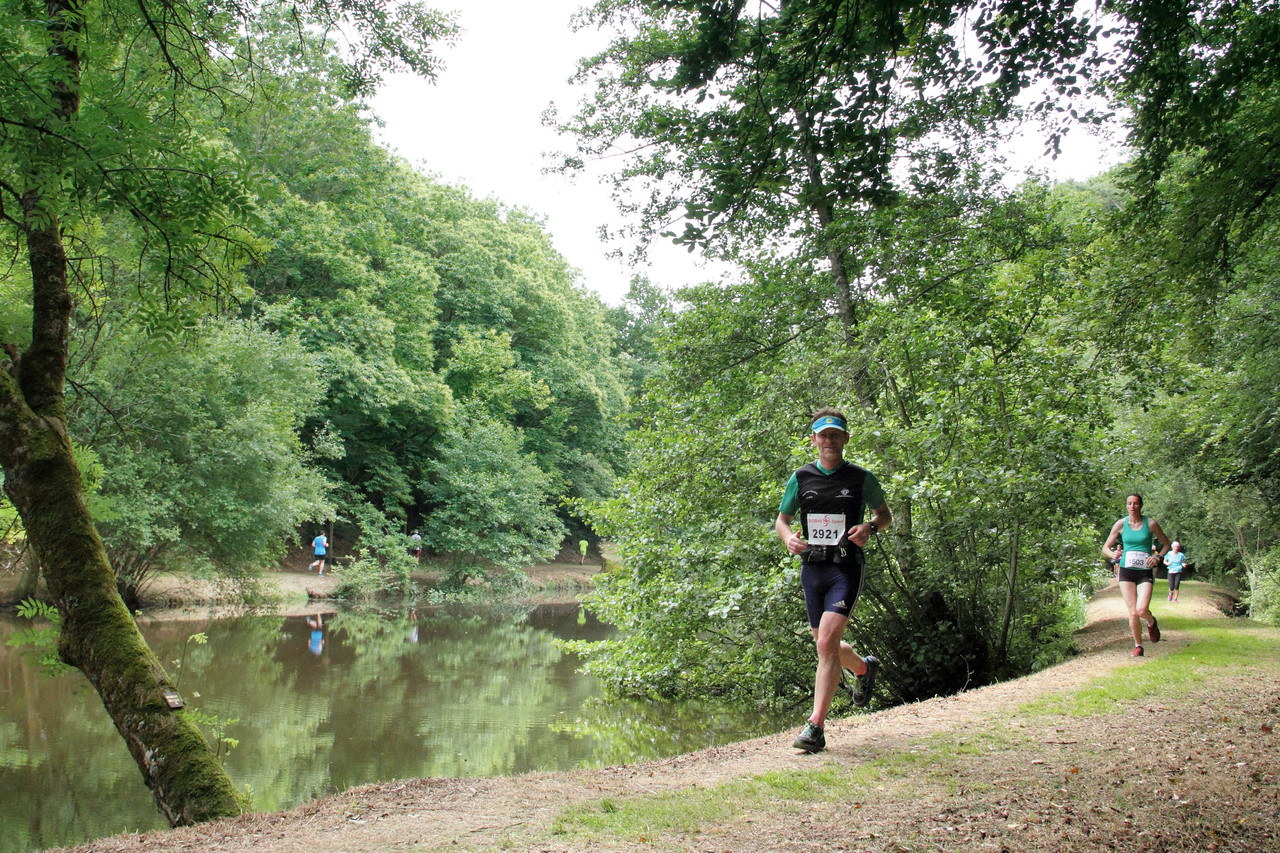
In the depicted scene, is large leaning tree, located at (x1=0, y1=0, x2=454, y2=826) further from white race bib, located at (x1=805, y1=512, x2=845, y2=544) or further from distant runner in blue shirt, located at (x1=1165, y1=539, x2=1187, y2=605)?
distant runner in blue shirt, located at (x1=1165, y1=539, x2=1187, y2=605)

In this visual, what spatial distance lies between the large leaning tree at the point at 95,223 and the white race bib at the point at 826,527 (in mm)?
→ 3247

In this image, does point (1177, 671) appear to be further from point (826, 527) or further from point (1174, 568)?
point (1174, 568)

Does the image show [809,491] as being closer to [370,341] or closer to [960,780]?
[960,780]

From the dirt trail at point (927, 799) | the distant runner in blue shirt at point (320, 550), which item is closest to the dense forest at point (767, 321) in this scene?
the dirt trail at point (927, 799)

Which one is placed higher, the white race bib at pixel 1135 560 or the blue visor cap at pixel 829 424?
the blue visor cap at pixel 829 424

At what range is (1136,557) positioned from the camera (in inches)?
318

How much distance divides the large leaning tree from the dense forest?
0.9 inches

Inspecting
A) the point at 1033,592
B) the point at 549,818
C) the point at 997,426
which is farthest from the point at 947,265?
the point at 549,818

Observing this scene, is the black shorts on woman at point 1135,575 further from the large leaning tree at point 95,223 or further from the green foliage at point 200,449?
the green foliage at point 200,449

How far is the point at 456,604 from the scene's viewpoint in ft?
85.6

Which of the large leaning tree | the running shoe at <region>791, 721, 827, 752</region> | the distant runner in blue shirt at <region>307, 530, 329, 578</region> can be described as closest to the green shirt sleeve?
the running shoe at <region>791, 721, 827, 752</region>

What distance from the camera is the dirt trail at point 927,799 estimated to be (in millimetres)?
2924

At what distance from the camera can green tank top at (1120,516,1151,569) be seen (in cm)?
805

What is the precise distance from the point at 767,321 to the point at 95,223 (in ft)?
24.7
